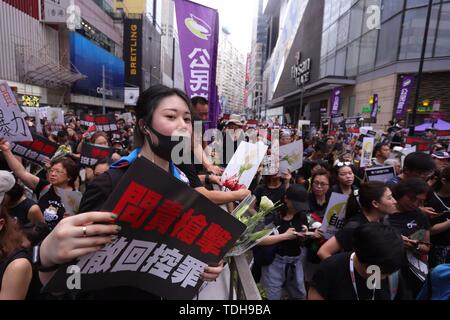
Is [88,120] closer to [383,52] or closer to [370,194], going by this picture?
[370,194]

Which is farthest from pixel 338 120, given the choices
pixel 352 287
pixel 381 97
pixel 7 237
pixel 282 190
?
pixel 7 237

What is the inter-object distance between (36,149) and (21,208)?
6.05 feet

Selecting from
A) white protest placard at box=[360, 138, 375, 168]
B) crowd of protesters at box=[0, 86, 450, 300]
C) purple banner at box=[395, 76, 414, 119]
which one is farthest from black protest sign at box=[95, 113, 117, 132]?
purple banner at box=[395, 76, 414, 119]

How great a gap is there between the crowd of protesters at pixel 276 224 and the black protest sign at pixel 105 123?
4.48 metres

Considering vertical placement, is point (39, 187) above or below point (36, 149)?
below

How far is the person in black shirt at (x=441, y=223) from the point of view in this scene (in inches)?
123

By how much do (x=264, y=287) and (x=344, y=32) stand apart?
27.9 metres

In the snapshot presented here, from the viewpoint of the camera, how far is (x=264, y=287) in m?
3.34

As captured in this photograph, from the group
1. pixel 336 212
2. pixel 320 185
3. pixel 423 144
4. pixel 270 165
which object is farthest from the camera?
pixel 423 144

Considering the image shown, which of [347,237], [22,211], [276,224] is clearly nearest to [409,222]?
[347,237]

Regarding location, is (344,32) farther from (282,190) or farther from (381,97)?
(282,190)

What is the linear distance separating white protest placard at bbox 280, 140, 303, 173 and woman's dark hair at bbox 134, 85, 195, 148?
304 cm

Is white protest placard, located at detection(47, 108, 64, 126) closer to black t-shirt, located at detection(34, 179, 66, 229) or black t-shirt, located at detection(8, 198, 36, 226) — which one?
black t-shirt, located at detection(34, 179, 66, 229)

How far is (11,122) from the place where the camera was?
398cm
